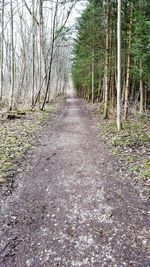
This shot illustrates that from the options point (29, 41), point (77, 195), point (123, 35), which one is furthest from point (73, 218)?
point (29, 41)

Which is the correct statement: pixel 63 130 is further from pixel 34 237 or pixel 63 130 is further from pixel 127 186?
pixel 34 237

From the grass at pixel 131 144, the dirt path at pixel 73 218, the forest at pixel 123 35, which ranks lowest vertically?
the dirt path at pixel 73 218

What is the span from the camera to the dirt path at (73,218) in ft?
11.6

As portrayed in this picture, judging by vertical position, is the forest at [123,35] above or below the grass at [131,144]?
above

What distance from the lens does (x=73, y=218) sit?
4.47m

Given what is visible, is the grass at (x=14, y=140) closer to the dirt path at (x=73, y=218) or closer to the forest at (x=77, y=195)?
the forest at (x=77, y=195)

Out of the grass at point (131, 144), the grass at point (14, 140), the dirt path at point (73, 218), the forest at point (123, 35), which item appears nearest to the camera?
the dirt path at point (73, 218)

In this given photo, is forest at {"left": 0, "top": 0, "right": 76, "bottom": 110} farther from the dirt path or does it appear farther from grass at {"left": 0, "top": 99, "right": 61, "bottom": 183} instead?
the dirt path

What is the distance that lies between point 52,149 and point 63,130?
364 centimetres

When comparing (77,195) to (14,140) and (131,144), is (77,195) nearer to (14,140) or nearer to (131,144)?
(131,144)

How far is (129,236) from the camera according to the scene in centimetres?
395

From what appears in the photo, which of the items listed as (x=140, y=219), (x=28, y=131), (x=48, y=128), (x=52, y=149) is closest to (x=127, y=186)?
(x=140, y=219)

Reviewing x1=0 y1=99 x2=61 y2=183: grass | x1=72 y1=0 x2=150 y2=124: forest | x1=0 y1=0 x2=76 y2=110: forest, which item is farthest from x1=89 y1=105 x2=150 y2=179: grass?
x1=0 y1=0 x2=76 y2=110: forest

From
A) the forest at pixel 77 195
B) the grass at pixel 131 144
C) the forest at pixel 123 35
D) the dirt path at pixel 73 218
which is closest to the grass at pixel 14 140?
the forest at pixel 77 195
